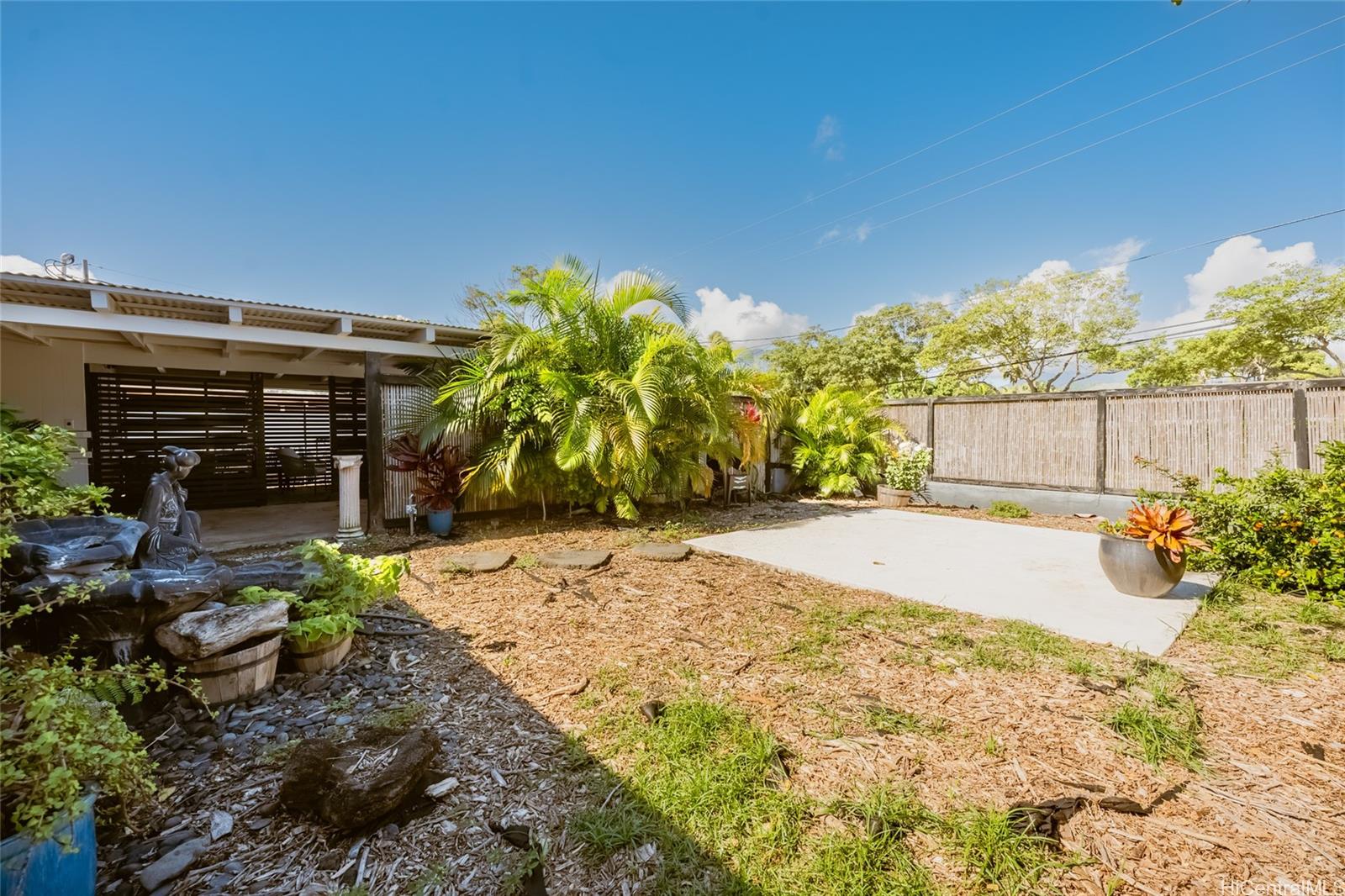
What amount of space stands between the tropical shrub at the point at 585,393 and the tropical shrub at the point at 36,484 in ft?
12.8

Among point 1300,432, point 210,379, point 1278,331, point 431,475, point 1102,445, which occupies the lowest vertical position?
point 431,475

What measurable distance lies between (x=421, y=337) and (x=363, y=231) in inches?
199

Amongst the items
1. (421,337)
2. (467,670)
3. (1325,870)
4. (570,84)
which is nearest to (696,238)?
(570,84)

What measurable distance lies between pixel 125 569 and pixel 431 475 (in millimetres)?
4338

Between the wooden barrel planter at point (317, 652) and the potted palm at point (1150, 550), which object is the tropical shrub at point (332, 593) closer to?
the wooden barrel planter at point (317, 652)

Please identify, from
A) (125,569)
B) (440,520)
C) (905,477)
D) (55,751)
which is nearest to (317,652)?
(125,569)

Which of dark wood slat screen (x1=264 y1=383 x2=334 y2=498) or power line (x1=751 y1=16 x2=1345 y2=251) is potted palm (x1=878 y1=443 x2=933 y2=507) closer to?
power line (x1=751 y1=16 x2=1345 y2=251)

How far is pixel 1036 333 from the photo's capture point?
20.8 meters

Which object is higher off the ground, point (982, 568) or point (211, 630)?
point (211, 630)

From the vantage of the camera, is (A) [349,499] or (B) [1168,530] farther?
(A) [349,499]

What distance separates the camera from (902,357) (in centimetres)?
2188

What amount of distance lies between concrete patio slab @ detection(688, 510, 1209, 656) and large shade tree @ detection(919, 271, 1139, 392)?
17.0m

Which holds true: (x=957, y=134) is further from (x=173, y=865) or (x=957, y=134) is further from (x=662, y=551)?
(x=173, y=865)

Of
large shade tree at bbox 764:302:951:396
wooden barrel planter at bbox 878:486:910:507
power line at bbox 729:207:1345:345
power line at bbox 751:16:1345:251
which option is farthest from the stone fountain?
large shade tree at bbox 764:302:951:396
